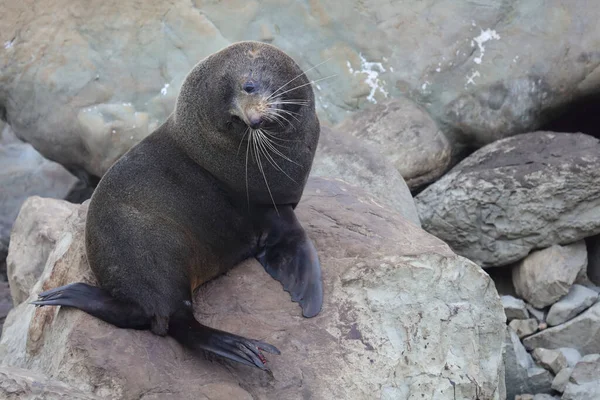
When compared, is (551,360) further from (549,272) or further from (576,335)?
→ (549,272)

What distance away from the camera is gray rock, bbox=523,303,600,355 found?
6500 mm

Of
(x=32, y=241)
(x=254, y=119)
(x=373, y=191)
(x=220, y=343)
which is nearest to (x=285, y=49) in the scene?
(x=373, y=191)

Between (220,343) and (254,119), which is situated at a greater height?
(254,119)

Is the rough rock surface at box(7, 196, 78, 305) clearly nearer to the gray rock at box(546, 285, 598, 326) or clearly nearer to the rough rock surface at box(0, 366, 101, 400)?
the rough rock surface at box(0, 366, 101, 400)

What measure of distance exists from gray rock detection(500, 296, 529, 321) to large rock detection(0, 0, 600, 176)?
188cm

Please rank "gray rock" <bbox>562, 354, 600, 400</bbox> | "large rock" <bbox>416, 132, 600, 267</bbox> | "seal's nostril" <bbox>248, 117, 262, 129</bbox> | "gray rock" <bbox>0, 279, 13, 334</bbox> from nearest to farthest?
"seal's nostril" <bbox>248, 117, 262, 129</bbox>, "gray rock" <bbox>562, 354, 600, 400</bbox>, "large rock" <bbox>416, 132, 600, 267</bbox>, "gray rock" <bbox>0, 279, 13, 334</bbox>

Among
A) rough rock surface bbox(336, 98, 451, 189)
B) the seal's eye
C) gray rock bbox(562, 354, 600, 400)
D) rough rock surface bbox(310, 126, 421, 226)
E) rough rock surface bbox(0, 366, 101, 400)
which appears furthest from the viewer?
rough rock surface bbox(336, 98, 451, 189)

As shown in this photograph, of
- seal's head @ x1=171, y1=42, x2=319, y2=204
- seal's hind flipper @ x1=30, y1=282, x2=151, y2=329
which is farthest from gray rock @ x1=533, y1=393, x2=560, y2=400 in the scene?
seal's hind flipper @ x1=30, y1=282, x2=151, y2=329

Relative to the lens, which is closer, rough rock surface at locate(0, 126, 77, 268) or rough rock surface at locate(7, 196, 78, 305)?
rough rock surface at locate(7, 196, 78, 305)

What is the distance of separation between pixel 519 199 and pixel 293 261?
3218 millimetres

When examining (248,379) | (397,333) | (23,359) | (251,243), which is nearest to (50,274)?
(23,359)

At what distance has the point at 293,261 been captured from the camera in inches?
182

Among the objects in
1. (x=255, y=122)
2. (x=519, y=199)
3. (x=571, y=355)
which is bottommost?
(x=571, y=355)

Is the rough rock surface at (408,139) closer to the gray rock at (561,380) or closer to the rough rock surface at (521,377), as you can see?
the rough rock surface at (521,377)
